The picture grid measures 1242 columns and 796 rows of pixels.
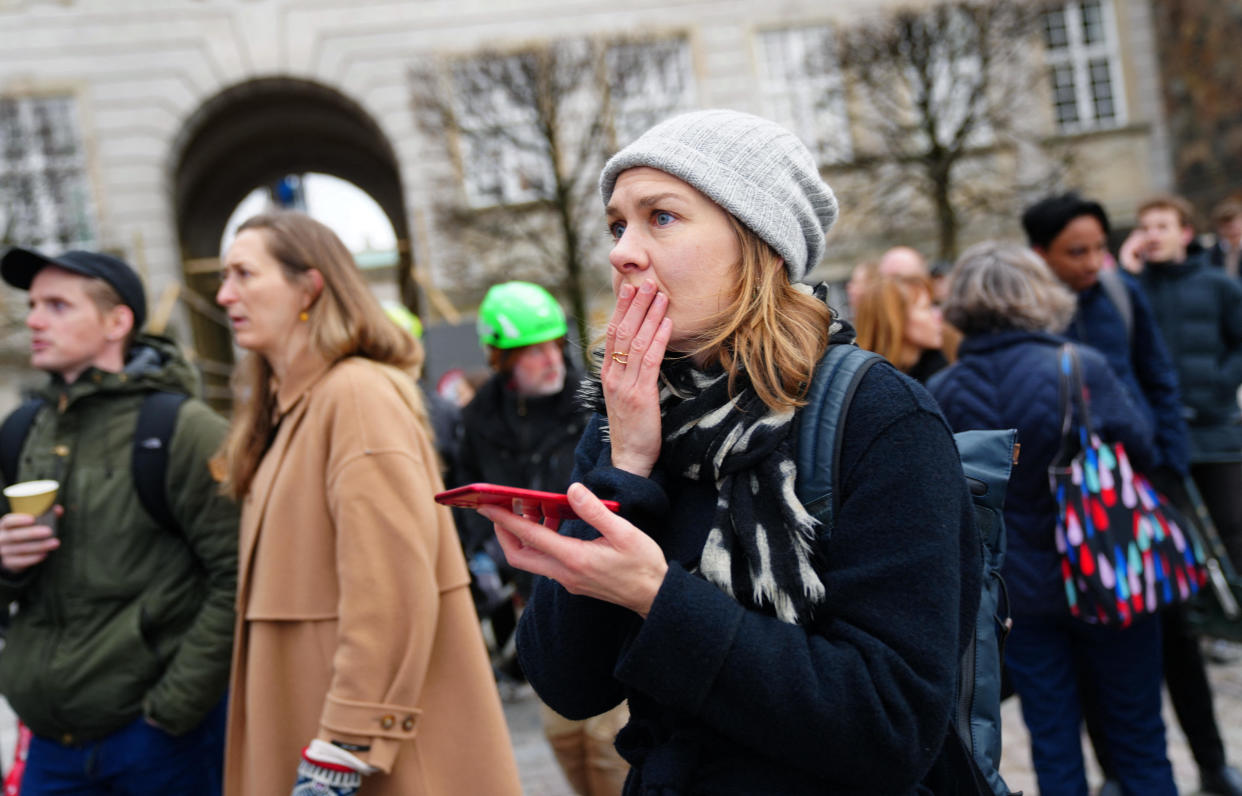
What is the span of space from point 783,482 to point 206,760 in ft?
6.96

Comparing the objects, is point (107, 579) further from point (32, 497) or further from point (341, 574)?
point (341, 574)

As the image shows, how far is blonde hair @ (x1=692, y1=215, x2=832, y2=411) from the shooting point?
144cm

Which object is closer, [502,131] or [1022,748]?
[1022,748]

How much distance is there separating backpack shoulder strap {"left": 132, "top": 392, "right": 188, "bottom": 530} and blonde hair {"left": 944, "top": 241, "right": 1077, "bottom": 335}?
94.3 inches

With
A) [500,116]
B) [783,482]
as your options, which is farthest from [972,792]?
[500,116]

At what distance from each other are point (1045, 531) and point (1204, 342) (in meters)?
2.50

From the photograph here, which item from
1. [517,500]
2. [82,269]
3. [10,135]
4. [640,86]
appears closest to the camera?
[517,500]

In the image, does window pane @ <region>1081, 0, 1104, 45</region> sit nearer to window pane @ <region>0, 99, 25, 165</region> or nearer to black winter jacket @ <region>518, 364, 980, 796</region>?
window pane @ <region>0, 99, 25, 165</region>

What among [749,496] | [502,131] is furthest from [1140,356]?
[502,131]

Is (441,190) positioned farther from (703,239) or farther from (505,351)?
(703,239)

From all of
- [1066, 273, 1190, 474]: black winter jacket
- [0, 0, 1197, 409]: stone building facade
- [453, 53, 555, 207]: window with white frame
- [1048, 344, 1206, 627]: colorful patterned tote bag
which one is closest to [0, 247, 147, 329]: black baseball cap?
[1048, 344, 1206, 627]: colorful patterned tote bag

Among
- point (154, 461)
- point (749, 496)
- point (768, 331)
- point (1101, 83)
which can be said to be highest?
point (1101, 83)

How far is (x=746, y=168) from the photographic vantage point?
151 centimetres

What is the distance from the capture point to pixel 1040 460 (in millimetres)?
3045
